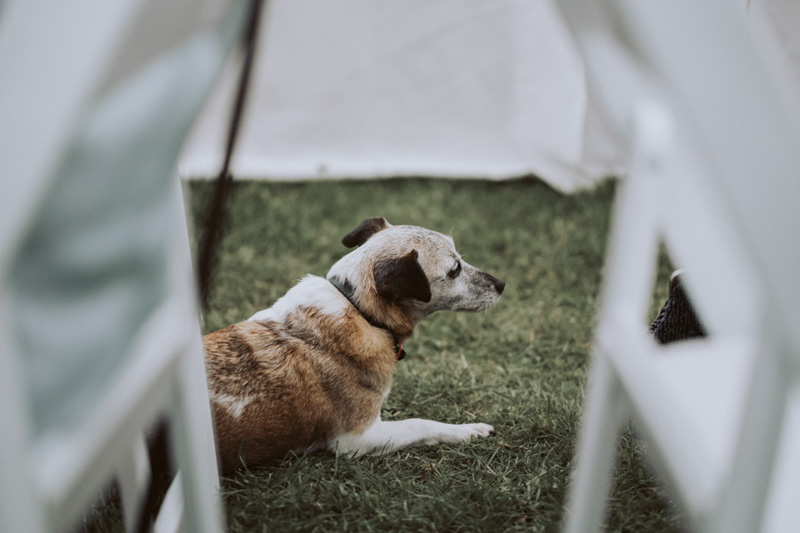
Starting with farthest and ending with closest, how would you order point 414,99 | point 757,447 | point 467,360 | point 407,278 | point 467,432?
point 414,99, point 467,360, point 467,432, point 407,278, point 757,447

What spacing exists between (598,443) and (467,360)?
1.32 m

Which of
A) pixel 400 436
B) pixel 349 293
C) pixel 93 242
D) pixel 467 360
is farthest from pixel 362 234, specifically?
pixel 93 242

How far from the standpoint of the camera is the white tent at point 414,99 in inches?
159

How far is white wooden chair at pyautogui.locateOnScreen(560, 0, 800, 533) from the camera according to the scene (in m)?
0.50

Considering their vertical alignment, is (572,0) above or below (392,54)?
below

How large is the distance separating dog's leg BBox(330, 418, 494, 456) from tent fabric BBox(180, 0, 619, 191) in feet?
8.35

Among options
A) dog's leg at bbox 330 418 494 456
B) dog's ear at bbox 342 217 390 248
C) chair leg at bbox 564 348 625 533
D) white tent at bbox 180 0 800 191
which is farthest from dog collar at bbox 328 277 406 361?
white tent at bbox 180 0 800 191

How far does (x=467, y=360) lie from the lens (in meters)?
2.17

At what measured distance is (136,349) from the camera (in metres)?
0.78

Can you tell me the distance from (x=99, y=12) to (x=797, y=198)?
50cm

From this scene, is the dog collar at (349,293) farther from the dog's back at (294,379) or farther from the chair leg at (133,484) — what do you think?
the chair leg at (133,484)

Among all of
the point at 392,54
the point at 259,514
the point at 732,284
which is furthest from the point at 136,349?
the point at 392,54

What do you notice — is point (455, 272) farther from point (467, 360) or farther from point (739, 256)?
point (739, 256)

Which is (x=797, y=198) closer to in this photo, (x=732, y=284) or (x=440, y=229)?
(x=732, y=284)
